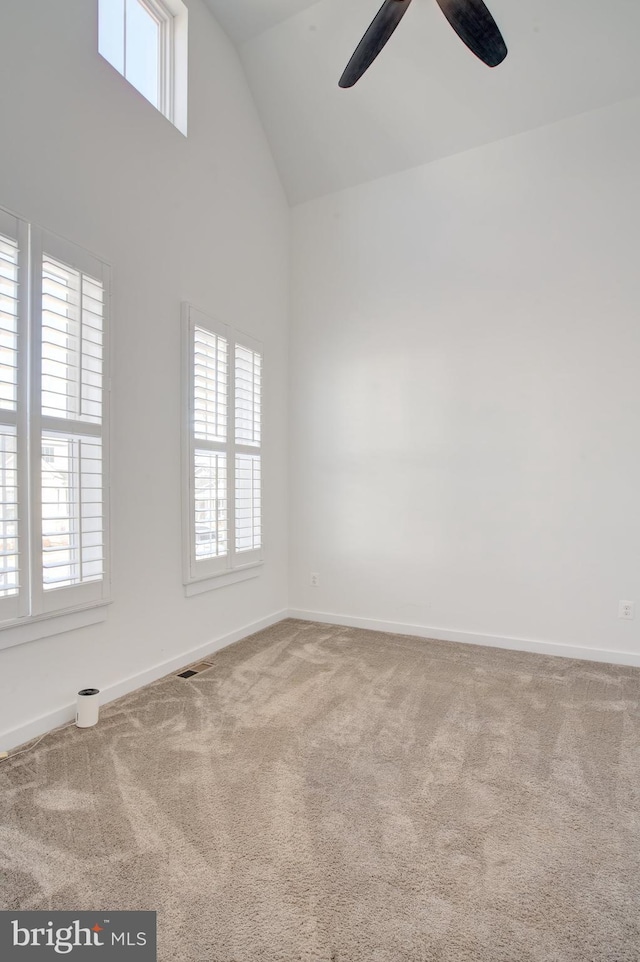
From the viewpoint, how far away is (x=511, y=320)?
349 cm

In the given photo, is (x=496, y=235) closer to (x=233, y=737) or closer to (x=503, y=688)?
(x=503, y=688)

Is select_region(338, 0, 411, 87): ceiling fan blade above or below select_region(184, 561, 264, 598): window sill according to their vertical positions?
above

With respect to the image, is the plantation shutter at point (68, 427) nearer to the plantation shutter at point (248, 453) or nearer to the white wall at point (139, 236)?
the white wall at point (139, 236)

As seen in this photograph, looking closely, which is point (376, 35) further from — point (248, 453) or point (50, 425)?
point (248, 453)

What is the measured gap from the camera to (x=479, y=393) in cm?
359

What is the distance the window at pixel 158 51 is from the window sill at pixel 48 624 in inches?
110

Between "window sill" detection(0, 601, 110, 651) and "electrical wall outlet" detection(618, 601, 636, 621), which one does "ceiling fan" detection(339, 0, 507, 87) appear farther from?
"electrical wall outlet" detection(618, 601, 636, 621)

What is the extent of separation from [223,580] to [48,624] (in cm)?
131

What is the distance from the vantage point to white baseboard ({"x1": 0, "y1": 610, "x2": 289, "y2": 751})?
211cm

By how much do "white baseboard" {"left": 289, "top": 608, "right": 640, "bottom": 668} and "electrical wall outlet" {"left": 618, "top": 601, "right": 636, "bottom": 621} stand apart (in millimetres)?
224

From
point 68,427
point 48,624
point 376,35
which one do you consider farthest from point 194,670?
point 376,35

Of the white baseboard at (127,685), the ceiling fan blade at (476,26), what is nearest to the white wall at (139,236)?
the white baseboard at (127,685)

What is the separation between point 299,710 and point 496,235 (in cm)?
332

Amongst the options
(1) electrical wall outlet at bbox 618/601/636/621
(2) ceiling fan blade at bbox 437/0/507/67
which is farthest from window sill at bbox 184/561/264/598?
(2) ceiling fan blade at bbox 437/0/507/67
